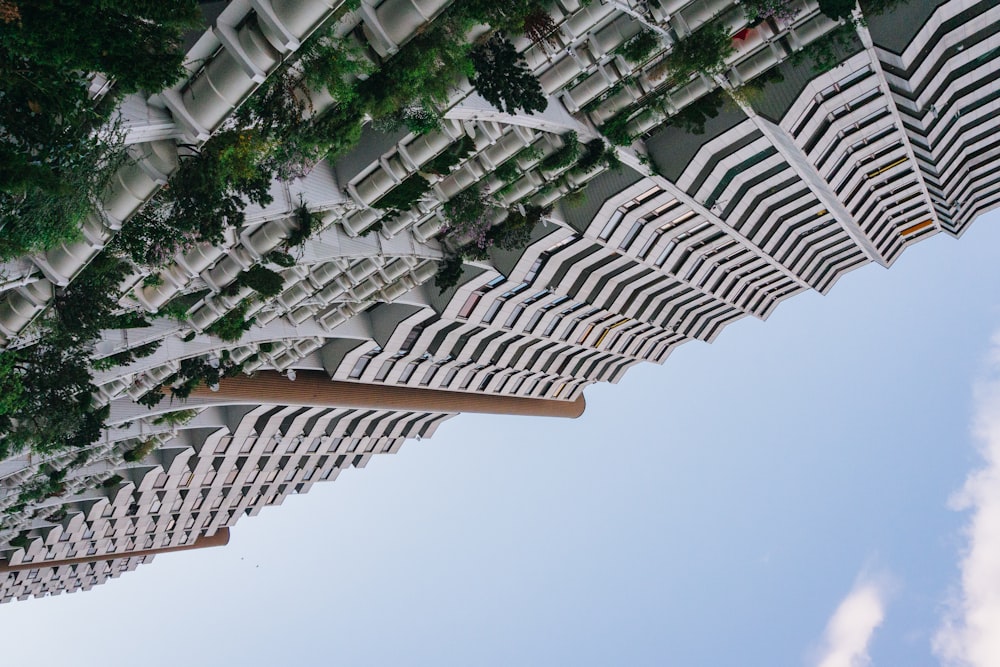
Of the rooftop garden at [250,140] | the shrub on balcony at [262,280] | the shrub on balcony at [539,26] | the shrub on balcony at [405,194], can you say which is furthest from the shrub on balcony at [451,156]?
the shrub on balcony at [262,280]

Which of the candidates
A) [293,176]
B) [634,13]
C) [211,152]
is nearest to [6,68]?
[211,152]

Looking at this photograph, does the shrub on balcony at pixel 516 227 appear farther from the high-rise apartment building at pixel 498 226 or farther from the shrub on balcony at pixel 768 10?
the shrub on balcony at pixel 768 10

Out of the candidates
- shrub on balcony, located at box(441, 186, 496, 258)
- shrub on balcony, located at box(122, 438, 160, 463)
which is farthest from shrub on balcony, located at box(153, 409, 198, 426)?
shrub on balcony, located at box(441, 186, 496, 258)

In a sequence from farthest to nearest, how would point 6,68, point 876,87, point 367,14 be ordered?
point 876,87 → point 367,14 → point 6,68

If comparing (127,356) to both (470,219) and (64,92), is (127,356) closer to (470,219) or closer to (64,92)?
(470,219)

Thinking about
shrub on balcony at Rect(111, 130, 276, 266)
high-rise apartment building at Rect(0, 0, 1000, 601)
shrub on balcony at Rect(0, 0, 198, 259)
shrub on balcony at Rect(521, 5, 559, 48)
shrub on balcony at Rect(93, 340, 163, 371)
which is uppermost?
shrub on balcony at Rect(0, 0, 198, 259)

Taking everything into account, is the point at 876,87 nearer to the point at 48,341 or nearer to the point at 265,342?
the point at 265,342

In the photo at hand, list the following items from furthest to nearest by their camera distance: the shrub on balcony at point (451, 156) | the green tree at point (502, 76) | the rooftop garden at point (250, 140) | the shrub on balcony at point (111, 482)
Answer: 1. the shrub on balcony at point (111, 482)
2. the shrub on balcony at point (451, 156)
3. the green tree at point (502, 76)
4. the rooftop garden at point (250, 140)

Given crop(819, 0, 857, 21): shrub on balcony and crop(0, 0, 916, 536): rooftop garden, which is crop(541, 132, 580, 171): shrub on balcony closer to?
crop(0, 0, 916, 536): rooftop garden
